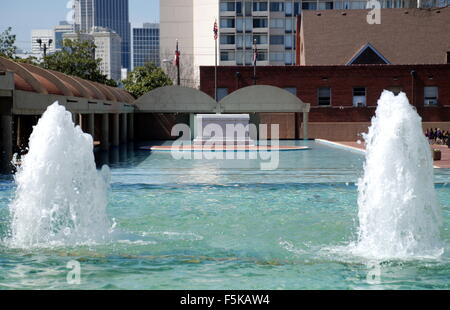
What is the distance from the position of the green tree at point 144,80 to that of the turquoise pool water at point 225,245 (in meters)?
56.8

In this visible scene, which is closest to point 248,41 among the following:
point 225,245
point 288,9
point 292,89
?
point 288,9

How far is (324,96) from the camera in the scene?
58.4 meters

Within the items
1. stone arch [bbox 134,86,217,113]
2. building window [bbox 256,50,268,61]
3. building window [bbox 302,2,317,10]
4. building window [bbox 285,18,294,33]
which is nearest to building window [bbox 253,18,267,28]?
building window [bbox 285,18,294,33]

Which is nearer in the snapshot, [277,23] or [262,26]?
[262,26]

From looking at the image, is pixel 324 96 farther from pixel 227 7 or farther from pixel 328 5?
pixel 328 5

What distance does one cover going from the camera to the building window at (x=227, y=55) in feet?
373

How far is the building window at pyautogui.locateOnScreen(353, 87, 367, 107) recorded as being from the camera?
5812cm

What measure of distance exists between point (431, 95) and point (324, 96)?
8417 millimetres

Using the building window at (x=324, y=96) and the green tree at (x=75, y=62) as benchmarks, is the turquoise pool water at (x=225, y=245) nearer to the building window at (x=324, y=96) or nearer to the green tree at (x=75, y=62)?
the building window at (x=324, y=96)

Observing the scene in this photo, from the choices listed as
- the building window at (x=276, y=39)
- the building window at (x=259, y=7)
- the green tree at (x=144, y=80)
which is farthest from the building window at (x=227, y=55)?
the green tree at (x=144, y=80)

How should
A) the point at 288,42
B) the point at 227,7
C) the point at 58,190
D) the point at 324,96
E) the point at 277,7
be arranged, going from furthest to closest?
the point at 288,42 < the point at 277,7 < the point at 227,7 < the point at 324,96 < the point at 58,190
